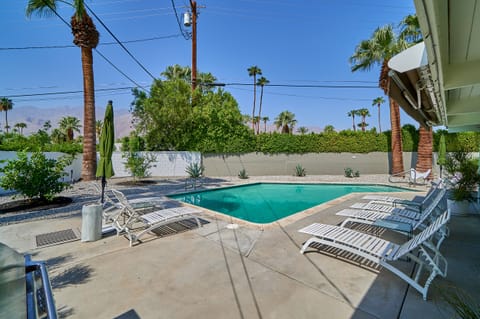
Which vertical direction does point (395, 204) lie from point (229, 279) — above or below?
above

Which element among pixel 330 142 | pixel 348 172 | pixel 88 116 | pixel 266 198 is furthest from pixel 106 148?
pixel 330 142

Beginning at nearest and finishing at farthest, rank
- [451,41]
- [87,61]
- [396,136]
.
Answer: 1. [451,41]
2. [87,61]
3. [396,136]

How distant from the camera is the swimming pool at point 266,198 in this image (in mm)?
8113

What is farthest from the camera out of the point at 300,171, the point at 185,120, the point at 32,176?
the point at 300,171

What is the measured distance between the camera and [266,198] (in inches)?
416

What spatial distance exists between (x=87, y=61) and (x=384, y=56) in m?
15.9

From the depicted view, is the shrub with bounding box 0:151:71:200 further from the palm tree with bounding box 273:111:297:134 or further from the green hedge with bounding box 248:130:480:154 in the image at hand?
the palm tree with bounding box 273:111:297:134

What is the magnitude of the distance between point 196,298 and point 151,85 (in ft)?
50.3

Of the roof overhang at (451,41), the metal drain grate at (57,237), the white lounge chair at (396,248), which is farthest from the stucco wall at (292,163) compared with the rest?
the roof overhang at (451,41)

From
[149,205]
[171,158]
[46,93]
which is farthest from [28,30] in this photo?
[149,205]

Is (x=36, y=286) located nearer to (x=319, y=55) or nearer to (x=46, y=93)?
(x=46, y=93)

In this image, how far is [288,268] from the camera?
3.23 metres

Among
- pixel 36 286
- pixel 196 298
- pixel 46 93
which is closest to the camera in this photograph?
pixel 36 286

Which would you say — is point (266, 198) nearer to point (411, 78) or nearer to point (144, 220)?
point (144, 220)
